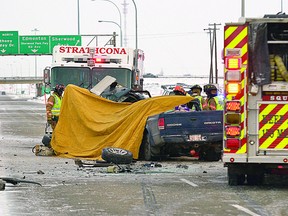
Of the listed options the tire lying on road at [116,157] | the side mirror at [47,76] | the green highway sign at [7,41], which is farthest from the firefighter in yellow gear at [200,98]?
the green highway sign at [7,41]

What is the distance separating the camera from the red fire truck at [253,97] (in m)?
13.5

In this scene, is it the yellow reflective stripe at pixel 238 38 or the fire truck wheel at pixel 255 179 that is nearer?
the yellow reflective stripe at pixel 238 38

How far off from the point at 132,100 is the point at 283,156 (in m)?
9.11

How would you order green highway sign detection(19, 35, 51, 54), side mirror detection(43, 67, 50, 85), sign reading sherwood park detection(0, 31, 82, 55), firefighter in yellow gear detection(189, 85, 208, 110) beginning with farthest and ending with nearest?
green highway sign detection(19, 35, 51, 54), sign reading sherwood park detection(0, 31, 82, 55), side mirror detection(43, 67, 50, 85), firefighter in yellow gear detection(189, 85, 208, 110)

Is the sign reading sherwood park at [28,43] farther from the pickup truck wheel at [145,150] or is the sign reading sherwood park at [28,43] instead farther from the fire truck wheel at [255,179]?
the fire truck wheel at [255,179]

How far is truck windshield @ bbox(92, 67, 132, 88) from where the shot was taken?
27.3m

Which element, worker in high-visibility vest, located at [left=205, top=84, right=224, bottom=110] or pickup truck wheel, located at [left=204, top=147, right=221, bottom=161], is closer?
pickup truck wheel, located at [left=204, top=147, right=221, bottom=161]

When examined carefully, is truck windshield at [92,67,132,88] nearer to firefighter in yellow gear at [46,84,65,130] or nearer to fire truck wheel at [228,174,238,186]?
firefighter in yellow gear at [46,84,65,130]

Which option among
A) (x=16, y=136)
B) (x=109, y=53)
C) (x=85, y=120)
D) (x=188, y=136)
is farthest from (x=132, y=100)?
(x=16, y=136)

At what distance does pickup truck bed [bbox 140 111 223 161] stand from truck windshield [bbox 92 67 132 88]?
26.7ft

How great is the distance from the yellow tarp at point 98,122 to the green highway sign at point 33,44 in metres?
55.3

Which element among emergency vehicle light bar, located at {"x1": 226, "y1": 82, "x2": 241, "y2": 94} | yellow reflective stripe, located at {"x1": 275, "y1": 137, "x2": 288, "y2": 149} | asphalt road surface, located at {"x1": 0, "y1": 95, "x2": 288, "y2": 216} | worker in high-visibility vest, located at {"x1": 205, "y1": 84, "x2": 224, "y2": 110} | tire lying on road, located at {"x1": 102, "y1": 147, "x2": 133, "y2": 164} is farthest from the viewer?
worker in high-visibility vest, located at {"x1": 205, "y1": 84, "x2": 224, "y2": 110}

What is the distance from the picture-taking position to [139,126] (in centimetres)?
1980

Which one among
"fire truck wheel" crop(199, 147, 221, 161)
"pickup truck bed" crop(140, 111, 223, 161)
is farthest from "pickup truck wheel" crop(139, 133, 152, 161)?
"fire truck wheel" crop(199, 147, 221, 161)
